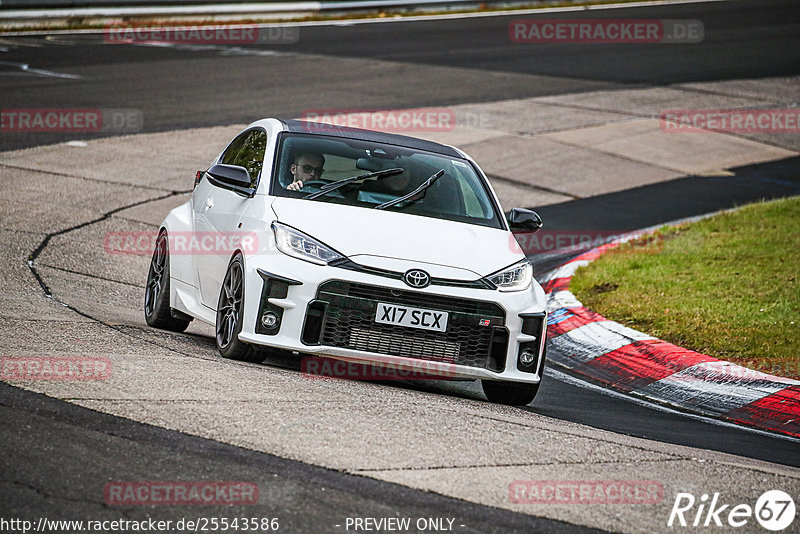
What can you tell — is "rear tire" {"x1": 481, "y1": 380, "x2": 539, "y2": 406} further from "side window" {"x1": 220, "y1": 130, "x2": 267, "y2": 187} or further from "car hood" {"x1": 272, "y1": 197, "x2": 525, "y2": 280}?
"side window" {"x1": 220, "y1": 130, "x2": 267, "y2": 187}

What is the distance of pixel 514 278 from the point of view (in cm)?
727

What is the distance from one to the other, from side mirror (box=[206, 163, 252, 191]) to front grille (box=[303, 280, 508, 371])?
3.86ft

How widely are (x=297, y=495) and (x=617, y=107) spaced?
17794 millimetres

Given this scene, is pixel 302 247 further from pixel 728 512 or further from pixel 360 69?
pixel 360 69

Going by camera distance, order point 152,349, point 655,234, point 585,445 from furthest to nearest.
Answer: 1. point 655,234
2. point 152,349
3. point 585,445

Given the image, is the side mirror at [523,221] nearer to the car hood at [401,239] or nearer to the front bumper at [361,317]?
the car hood at [401,239]

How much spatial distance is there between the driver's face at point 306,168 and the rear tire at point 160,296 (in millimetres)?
1395

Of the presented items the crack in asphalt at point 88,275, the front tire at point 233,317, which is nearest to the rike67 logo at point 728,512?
the front tire at point 233,317

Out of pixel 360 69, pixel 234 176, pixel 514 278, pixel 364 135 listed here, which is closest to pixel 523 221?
pixel 514 278

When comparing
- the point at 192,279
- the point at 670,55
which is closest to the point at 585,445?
the point at 192,279

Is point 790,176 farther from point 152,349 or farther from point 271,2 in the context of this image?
point 271,2

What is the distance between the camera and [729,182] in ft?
56.6

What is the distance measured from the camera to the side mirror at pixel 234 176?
25.0ft

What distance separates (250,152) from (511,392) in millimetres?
2627
